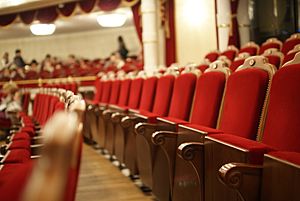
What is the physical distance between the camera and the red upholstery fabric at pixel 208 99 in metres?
0.70

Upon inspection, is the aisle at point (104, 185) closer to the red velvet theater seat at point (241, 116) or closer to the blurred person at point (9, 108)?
the red velvet theater seat at point (241, 116)

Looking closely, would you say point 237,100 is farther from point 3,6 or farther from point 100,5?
point 3,6

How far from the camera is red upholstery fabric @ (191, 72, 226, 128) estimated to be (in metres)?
0.70

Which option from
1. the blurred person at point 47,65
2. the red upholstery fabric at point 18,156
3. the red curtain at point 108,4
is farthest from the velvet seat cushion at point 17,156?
the blurred person at point 47,65

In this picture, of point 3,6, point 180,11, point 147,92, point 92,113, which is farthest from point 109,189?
point 3,6

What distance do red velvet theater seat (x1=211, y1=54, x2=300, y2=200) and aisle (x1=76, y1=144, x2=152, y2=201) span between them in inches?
17.9

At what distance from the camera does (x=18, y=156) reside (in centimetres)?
75

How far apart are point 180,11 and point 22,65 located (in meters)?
2.73

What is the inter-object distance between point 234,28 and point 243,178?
177 centimetres

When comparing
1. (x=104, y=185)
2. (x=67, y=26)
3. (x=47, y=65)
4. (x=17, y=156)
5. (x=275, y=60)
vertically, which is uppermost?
(x=67, y=26)

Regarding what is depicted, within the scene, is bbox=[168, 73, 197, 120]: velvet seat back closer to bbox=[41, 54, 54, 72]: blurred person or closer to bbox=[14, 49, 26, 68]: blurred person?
bbox=[41, 54, 54, 72]: blurred person

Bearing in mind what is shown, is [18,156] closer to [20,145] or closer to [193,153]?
[20,145]

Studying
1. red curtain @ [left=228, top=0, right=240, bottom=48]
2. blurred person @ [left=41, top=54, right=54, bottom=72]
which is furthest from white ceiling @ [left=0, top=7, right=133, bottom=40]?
red curtain @ [left=228, top=0, right=240, bottom=48]

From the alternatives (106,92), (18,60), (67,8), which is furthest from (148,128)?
(18,60)
